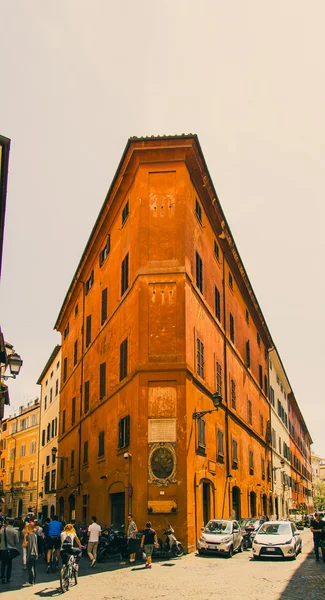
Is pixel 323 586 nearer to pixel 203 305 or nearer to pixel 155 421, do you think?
pixel 155 421

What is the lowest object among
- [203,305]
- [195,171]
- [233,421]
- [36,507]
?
[36,507]

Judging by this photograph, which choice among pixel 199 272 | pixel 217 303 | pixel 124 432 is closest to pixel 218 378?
pixel 217 303

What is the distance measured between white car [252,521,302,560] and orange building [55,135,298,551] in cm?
261

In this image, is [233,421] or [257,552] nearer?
[257,552]

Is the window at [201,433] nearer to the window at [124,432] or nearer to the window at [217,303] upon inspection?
the window at [124,432]

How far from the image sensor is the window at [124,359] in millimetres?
26781

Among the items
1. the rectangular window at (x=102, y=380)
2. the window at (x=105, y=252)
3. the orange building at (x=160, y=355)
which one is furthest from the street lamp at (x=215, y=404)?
the window at (x=105, y=252)

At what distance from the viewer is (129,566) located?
19297mm

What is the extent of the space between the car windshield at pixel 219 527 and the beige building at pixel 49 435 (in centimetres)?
2517

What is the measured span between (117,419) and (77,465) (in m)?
10.7

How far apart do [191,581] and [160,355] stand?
9914 millimetres

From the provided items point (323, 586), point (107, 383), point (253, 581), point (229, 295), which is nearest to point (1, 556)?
point (253, 581)

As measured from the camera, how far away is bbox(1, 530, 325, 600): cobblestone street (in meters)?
14.1

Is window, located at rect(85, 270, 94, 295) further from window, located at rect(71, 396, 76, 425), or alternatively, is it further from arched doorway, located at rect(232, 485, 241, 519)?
arched doorway, located at rect(232, 485, 241, 519)
